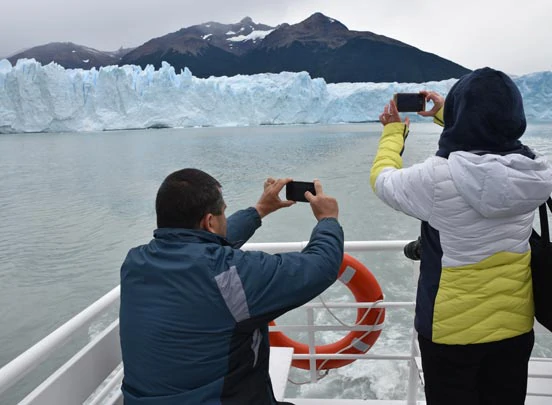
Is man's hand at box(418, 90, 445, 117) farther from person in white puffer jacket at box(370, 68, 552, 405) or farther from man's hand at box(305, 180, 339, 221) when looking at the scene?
man's hand at box(305, 180, 339, 221)

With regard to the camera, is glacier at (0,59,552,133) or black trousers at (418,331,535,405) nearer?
black trousers at (418,331,535,405)

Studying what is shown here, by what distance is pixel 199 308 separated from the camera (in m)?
0.57

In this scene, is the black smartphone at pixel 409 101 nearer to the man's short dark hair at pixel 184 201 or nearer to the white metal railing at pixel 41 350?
the man's short dark hair at pixel 184 201

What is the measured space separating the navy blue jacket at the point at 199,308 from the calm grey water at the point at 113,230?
28.7 inches

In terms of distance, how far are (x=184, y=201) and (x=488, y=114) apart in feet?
1.52

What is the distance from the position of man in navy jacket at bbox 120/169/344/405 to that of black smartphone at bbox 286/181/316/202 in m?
0.15

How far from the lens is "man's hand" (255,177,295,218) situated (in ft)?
2.76

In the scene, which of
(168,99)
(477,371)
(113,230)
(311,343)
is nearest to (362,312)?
(311,343)

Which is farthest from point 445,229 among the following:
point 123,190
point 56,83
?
point 56,83

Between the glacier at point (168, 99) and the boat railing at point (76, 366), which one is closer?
the boat railing at point (76, 366)

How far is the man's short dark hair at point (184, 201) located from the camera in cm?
63

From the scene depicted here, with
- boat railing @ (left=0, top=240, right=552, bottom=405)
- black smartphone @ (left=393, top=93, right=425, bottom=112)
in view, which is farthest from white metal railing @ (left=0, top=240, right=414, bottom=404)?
black smartphone @ (left=393, top=93, right=425, bottom=112)

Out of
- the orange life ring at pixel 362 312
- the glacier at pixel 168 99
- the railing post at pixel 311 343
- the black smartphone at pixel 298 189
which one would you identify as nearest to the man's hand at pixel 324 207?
the black smartphone at pixel 298 189

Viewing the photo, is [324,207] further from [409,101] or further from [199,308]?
[409,101]
